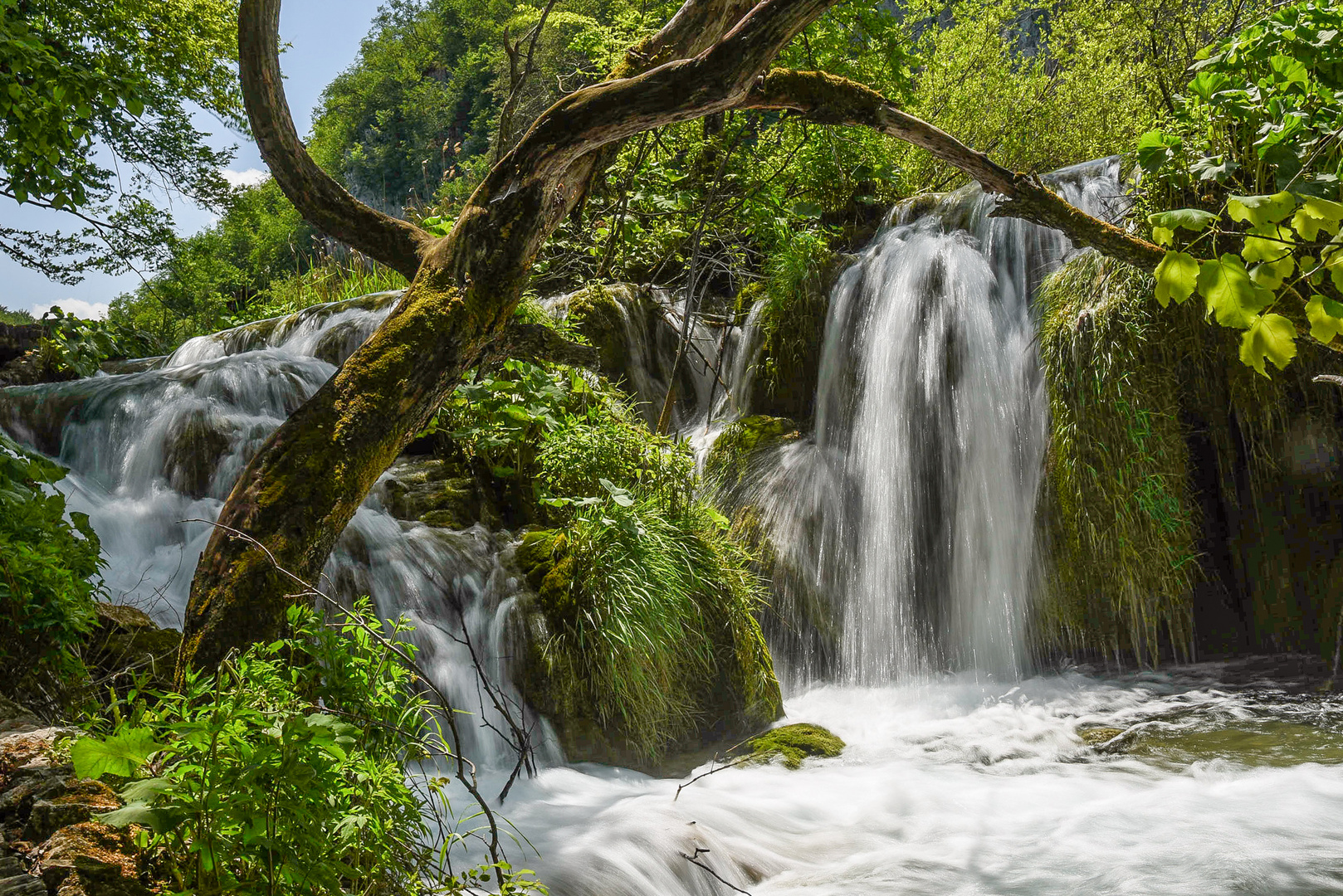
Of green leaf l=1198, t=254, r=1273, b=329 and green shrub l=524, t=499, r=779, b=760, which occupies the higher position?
green leaf l=1198, t=254, r=1273, b=329

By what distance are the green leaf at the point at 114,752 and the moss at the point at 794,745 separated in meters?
3.60

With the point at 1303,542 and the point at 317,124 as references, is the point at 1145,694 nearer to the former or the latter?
the point at 1303,542

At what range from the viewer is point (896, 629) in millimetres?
6246

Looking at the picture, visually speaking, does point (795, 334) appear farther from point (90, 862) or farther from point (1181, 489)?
point (90, 862)

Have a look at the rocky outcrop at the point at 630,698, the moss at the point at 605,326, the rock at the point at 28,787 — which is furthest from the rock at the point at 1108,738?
the moss at the point at 605,326

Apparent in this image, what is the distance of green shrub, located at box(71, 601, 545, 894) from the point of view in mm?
1479

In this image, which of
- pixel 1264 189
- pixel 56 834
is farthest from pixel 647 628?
pixel 1264 189

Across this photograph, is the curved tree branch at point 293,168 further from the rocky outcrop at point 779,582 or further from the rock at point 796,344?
the rock at point 796,344

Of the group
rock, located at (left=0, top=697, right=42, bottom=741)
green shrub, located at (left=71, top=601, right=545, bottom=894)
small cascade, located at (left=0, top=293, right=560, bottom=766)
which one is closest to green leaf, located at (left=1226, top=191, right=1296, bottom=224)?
green shrub, located at (left=71, top=601, right=545, bottom=894)

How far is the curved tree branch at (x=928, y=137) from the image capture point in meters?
3.30

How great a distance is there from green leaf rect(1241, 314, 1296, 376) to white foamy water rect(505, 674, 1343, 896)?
9.01 feet

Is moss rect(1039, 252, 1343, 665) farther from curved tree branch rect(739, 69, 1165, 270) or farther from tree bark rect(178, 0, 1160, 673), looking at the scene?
tree bark rect(178, 0, 1160, 673)

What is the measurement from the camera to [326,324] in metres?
9.30

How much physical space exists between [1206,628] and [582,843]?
4.87 m
